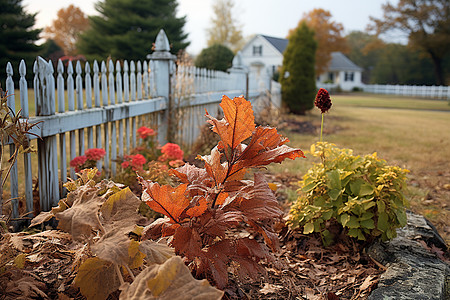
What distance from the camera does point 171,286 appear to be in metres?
1.00

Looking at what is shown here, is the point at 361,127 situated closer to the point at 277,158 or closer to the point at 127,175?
the point at 127,175

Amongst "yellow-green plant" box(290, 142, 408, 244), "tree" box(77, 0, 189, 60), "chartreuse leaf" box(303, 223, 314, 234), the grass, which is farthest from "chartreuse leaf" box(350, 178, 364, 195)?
"tree" box(77, 0, 189, 60)

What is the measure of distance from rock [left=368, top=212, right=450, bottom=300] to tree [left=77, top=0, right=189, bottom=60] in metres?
20.3

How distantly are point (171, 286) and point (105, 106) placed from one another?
2.94m

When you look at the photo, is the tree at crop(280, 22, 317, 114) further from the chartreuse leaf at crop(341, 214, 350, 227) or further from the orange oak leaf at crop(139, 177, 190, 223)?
the orange oak leaf at crop(139, 177, 190, 223)

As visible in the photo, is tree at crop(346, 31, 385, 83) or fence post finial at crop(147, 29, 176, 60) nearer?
fence post finial at crop(147, 29, 176, 60)

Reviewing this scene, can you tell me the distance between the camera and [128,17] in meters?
22.0

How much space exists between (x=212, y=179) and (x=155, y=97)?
11.4 ft

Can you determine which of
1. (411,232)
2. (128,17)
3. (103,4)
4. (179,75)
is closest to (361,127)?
(179,75)

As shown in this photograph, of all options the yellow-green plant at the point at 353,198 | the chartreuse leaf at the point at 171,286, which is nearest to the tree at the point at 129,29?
the yellow-green plant at the point at 353,198

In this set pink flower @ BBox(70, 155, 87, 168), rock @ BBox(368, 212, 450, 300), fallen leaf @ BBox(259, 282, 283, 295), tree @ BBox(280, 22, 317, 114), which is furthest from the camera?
tree @ BBox(280, 22, 317, 114)

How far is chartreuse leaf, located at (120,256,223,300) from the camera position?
98cm

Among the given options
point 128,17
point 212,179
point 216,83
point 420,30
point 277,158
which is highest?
point 420,30

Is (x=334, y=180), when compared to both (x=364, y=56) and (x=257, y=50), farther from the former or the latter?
(x=364, y=56)
